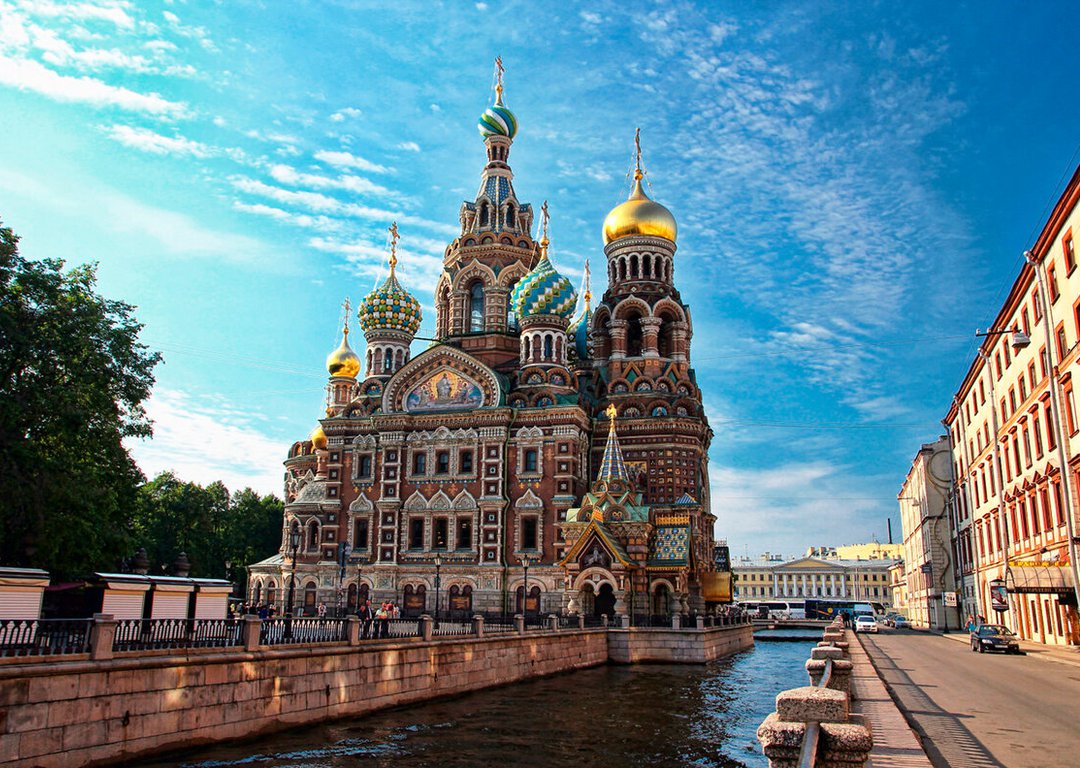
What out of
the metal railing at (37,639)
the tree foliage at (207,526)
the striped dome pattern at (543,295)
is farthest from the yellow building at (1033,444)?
the tree foliage at (207,526)

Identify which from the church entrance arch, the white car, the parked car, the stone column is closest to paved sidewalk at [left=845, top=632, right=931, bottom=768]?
the stone column

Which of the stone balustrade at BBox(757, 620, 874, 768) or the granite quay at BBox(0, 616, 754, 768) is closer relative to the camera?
the stone balustrade at BBox(757, 620, 874, 768)

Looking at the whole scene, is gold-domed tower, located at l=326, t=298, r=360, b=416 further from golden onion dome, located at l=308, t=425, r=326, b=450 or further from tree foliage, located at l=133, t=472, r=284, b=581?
tree foliage, located at l=133, t=472, r=284, b=581

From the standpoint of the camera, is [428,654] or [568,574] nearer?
[428,654]

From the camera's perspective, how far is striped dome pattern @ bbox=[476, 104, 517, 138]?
55469 millimetres

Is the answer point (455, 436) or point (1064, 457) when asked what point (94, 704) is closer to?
point (1064, 457)

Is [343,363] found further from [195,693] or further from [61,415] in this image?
[195,693]

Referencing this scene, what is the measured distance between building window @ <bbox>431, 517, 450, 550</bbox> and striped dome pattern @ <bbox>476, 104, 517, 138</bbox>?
2503 centimetres

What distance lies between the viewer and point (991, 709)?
14.1m

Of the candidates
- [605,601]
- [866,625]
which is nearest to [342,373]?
[605,601]

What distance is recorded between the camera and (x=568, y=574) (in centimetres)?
3909

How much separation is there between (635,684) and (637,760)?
41.0 ft

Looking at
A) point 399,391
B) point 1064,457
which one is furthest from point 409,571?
point 1064,457

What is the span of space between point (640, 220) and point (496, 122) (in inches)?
456
